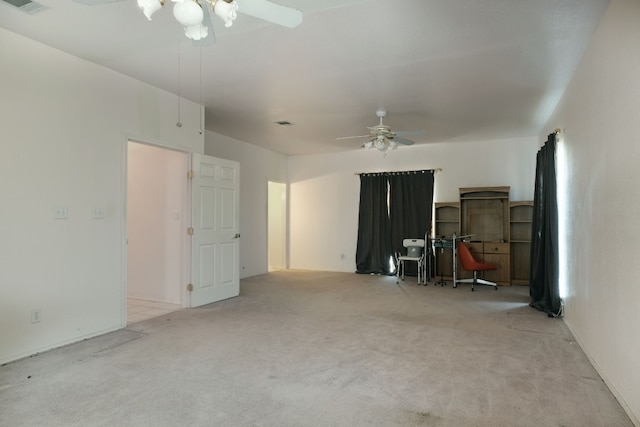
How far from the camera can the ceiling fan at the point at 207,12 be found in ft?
5.60

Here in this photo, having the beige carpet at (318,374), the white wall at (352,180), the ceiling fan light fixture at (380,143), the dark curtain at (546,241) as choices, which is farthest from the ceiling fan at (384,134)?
the beige carpet at (318,374)

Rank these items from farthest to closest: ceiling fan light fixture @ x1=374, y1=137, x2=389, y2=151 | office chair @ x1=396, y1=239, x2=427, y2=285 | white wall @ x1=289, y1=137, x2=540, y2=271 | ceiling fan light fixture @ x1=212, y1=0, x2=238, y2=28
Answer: white wall @ x1=289, y1=137, x2=540, y2=271, office chair @ x1=396, y1=239, x2=427, y2=285, ceiling fan light fixture @ x1=374, y1=137, x2=389, y2=151, ceiling fan light fixture @ x1=212, y1=0, x2=238, y2=28

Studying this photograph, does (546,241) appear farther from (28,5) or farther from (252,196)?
(28,5)

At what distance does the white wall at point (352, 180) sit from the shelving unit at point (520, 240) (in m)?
0.29

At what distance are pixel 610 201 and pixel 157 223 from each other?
5.02 m

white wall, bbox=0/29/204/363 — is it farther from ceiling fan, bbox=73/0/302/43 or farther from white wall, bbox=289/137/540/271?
white wall, bbox=289/137/540/271

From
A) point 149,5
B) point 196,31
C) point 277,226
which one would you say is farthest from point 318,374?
point 277,226

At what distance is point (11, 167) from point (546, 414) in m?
4.31

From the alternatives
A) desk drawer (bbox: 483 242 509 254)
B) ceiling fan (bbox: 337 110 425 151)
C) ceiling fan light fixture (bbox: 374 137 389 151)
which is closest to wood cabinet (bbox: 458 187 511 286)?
desk drawer (bbox: 483 242 509 254)

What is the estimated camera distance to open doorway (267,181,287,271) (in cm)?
881

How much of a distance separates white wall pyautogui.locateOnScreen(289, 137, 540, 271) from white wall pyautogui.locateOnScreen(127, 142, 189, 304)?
12.8ft

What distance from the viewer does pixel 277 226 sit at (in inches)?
358

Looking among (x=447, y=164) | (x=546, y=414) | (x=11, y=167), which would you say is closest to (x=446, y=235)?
(x=447, y=164)

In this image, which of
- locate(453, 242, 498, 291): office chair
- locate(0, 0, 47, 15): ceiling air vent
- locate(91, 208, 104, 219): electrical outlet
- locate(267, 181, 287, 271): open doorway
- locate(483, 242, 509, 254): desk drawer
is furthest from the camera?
locate(267, 181, 287, 271): open doorway
